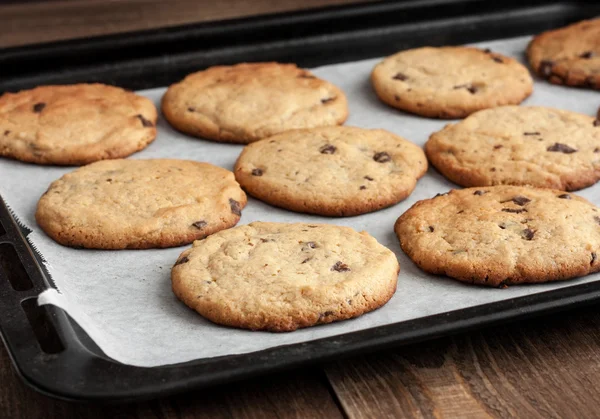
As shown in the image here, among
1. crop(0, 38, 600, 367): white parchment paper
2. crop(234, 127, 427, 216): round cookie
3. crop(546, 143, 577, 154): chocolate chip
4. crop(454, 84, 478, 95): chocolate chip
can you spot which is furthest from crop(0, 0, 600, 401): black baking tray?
crop(546, 143, 577, 154): chocolate chip

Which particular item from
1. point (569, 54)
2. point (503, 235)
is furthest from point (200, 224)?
point (569, 54)

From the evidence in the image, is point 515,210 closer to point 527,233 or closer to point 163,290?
point 527,233

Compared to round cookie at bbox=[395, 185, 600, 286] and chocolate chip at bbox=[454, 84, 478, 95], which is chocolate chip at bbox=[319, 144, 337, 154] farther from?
chocolate chip at bbox=[454, 84, 478, 95]

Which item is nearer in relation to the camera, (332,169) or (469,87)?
(332,169)

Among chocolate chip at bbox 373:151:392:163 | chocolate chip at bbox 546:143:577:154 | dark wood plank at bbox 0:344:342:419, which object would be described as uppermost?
chocolate chip at bbox 373:151:392:163

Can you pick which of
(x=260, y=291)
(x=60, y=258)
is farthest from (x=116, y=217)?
(x=260, y=291)

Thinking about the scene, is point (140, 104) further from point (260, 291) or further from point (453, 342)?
point (453, 342)
